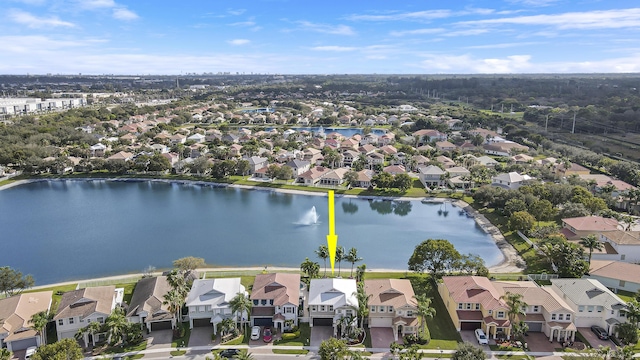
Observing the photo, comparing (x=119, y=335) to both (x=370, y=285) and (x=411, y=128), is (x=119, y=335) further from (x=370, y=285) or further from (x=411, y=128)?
(x=411, y=128)

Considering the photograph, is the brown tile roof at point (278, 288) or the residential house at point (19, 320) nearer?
the residential house at point (19, 320)

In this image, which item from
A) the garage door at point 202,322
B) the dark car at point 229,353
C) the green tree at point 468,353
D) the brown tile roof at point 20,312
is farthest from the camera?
the garage door at point 202,322

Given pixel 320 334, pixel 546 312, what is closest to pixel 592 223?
pixel 546 312

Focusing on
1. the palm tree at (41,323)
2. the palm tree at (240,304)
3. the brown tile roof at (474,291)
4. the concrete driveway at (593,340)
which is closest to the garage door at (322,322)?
the palm tree at (240,304)

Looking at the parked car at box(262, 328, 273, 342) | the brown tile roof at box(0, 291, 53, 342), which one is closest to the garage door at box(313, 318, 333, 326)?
the parked car at box(262, 328, 273, 342)

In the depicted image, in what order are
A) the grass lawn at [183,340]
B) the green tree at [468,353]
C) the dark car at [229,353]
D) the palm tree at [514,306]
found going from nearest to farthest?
the green tree at [468,353] < the dark car at [229,353] < the grass lawn at [183,340] < the palm tree at [514,306]

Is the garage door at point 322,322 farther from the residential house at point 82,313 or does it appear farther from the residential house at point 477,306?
the residential house at point 82,313
